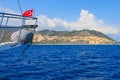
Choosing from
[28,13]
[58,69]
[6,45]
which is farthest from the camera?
[58,69]

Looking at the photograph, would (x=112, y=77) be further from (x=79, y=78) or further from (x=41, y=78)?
(x=41, y=78)

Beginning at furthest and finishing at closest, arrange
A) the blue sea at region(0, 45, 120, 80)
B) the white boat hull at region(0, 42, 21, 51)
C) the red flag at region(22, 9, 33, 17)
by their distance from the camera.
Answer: the blue sea at region(0, 45, 120, 80)
the red flag at region(22, 9, 33, 17)
the white boat hull at region(0, 42, 21, 51)

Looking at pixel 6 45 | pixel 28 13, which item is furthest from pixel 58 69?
pixel 6 45

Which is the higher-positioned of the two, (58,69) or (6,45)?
(6,45)

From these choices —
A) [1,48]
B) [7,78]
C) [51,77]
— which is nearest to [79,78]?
[51,77]

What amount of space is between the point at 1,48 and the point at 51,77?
22.1 feet

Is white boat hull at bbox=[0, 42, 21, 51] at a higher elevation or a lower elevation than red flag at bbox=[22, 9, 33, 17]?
lower

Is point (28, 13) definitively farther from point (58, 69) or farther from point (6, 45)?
point (58, 69)

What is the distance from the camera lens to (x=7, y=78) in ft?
96.2

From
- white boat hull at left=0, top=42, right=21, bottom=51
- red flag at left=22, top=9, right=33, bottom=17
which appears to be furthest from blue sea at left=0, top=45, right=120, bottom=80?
red flag at left=22, top=9, right=33, bottom=17

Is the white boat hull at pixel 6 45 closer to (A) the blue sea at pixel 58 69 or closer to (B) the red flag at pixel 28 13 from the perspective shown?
(A) the blue sea at pixel 58 69

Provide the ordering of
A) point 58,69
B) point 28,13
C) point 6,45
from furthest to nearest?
point 58,69
point 28,13
point 6,45

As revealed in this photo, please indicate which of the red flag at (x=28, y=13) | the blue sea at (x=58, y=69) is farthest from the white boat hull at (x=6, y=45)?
the red flag at (x=28, y=13)

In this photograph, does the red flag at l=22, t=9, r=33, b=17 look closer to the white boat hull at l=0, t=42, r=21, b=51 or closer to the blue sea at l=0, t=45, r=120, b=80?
the white boat hull at l=0, t=42, r=21, b=51
